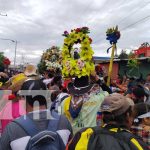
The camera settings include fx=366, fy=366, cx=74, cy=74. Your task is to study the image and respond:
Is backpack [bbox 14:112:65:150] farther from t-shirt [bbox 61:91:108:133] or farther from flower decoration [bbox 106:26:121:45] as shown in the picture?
flower decoration [bbox 106:26:121:45]

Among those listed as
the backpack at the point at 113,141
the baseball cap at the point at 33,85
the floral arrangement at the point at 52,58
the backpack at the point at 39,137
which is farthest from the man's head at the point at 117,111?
the floral arrangement at the point at 52,58

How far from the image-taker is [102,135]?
2.83 metres

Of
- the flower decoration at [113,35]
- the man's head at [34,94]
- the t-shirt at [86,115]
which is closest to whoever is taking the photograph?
the man's head at [34,94]

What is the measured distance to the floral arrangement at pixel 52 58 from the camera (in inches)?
380

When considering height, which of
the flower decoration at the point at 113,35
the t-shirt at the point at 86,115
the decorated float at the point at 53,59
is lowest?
the t-shirt at the point at 86,115

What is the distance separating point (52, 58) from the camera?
33.8ft

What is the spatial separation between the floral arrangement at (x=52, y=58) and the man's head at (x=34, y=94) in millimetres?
5985

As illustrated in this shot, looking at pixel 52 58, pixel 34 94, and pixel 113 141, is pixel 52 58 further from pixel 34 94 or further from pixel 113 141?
pixel 113 141

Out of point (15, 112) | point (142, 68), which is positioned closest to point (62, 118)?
point (15, 112)

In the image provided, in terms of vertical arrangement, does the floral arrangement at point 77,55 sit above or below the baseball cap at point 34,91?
above

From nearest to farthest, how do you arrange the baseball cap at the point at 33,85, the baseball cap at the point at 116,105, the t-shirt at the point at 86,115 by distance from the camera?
the baseball cap at the point at 116,105 < the baseball cap at the point at 33,85 < the t-shirt at the point at 86,115

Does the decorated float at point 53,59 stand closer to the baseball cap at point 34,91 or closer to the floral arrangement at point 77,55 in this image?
the floral arrangement at point 77,55

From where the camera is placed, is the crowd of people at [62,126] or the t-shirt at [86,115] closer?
the crowd of people at [62,126]

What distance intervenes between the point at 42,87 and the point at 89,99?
4.42 ft
